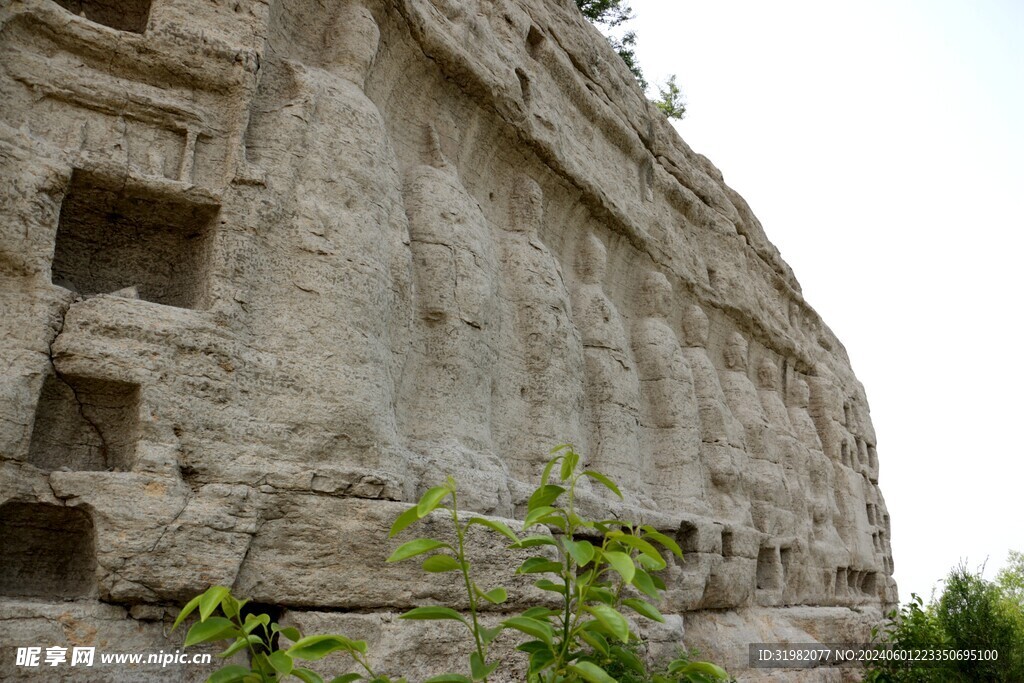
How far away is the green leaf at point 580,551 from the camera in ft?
5.23

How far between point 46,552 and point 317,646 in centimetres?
181

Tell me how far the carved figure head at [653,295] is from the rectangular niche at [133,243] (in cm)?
437

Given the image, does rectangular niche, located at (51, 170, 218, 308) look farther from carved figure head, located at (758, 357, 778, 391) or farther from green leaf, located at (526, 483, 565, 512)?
carved figure head, located at (758, 357, 778, 391)

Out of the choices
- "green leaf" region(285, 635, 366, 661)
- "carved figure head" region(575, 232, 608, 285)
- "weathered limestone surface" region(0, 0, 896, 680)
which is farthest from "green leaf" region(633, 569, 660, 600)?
"carved figure head" region(575, 232, 608, 285)

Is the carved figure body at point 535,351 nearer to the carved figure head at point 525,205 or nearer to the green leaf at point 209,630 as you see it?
the carved figure head at point 525,205

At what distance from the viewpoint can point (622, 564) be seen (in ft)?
5.08

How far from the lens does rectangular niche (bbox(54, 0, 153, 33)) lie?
3816 millimetres

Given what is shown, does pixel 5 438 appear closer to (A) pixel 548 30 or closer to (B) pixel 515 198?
(B) pixel 515 198

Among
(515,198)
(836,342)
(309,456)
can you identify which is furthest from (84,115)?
(836,342)

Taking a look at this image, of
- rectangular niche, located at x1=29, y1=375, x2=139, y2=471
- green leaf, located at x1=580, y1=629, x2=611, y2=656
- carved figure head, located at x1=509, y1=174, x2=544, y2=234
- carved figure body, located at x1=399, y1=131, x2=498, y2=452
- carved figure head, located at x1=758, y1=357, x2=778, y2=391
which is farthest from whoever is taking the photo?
carved figure head, located at x1=758, y1=357, x2=778, y2=391

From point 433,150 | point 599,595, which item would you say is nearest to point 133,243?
point 433,150

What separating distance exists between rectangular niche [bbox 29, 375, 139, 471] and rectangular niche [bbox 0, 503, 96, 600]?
0.18 meters

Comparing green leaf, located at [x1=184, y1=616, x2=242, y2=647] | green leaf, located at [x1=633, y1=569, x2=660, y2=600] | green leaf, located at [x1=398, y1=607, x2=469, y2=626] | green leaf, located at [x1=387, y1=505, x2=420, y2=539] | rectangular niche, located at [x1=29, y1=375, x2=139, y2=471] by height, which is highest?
rectangular niche, located at [x1=29, y1=375, x2=139, y2=471]

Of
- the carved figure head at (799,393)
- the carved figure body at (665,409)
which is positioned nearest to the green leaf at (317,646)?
the carved figure body at (665,409)
